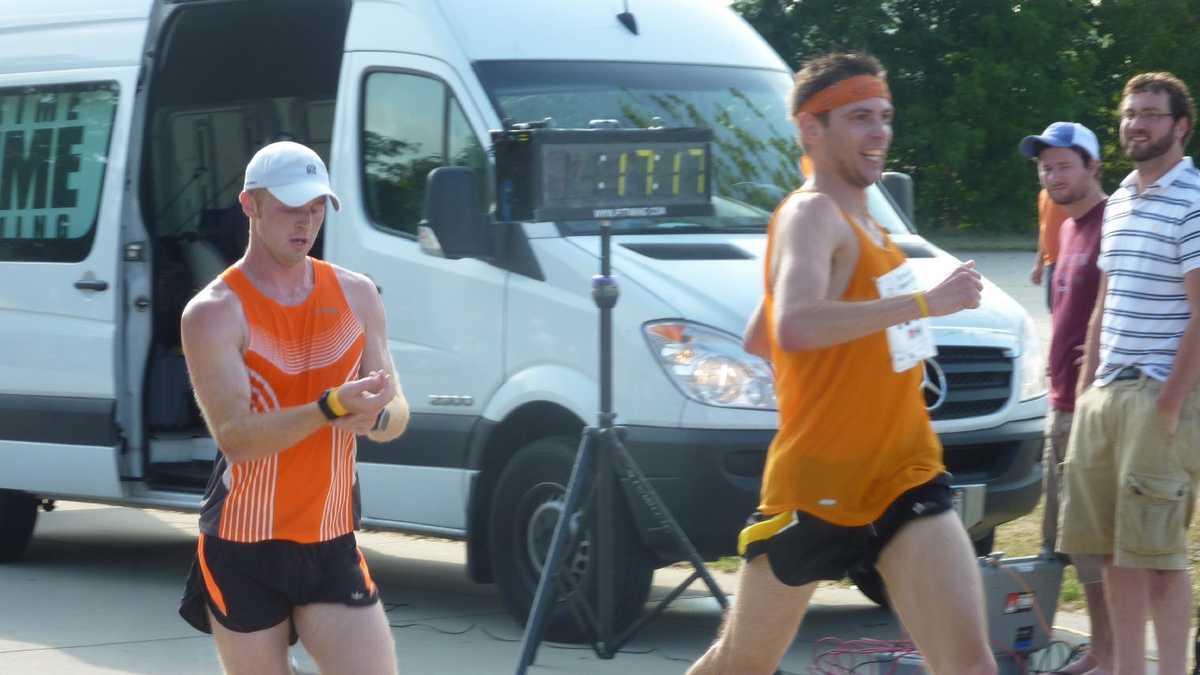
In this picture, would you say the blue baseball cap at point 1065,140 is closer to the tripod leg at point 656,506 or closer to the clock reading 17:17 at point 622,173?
the clock reading 17:17 at point 622,173

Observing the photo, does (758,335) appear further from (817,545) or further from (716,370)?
(716,370)

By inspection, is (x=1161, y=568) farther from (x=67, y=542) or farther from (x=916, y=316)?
(x=67, y=542)

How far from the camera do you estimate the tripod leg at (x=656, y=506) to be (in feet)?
20.4

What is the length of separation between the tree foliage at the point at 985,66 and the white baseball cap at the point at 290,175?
37.6 metres

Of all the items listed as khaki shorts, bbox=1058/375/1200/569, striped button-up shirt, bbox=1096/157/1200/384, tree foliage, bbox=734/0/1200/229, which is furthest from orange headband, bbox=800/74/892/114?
tree foliage, bbox=734/0/1200/229

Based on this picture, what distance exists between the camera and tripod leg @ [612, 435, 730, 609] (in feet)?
20.4

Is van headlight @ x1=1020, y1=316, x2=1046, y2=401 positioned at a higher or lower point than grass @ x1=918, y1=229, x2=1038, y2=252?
higher

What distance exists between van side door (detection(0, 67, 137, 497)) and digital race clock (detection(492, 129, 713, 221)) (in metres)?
2.47

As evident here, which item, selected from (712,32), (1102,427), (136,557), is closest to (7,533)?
(136,557)

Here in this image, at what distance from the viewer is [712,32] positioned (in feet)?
26.4

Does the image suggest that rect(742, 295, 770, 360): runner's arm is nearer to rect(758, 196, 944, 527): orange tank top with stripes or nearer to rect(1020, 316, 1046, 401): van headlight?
rect(758, 196, 944, 527): orange tank top with stripes

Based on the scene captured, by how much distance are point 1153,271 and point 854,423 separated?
5.71 feet

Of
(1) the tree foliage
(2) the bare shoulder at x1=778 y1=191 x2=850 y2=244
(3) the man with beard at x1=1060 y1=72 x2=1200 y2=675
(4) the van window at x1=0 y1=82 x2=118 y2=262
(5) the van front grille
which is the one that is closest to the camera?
(2) the bare shoulder at x1=778 y1=191 x2=850 y2=244

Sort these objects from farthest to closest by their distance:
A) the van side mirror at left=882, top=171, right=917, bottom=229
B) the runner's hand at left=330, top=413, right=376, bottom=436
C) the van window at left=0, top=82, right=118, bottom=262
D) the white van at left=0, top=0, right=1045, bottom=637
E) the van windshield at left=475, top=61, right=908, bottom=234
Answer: the van window at left=0, top=82, right=118, bottom=262 < the van side mirror at left=882, top=171, right=917, bottom=229 < the van windshield at left=475, top=61, right=908, bottom=234 < the white van at left=0, top=0, right=1045, bottom=637 < the runner's hand at left=330, top=413, right=376, bottom=436
